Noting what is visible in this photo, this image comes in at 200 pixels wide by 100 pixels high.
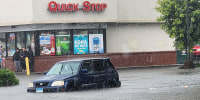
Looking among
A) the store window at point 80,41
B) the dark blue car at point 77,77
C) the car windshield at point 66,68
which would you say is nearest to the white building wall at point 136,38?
the store window at point 80,41

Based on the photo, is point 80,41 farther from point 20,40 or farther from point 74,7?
point 20,40

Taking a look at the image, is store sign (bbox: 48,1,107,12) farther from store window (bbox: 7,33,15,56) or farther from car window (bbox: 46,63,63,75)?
car window (bbox: 46,63,63,75)

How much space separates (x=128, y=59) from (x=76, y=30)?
5364 mm

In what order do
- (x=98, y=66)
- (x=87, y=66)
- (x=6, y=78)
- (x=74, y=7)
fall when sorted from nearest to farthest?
1. (x=87, y=66)
2. (x=98, y=66)
3. (x=6, y=78)
4. (x=74, y=7)

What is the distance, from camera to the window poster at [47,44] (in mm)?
31322

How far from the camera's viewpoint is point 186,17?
3016 cm

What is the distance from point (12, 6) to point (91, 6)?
612 centimetres

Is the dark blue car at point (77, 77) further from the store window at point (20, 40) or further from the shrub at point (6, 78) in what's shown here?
the store window at point (20, 40)

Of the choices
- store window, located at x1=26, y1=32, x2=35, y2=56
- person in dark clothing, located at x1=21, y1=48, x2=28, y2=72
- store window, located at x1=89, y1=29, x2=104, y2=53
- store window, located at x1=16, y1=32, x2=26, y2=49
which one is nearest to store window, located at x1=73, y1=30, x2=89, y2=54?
store window, located at x1=89, y1=29, x2=104, y2=53

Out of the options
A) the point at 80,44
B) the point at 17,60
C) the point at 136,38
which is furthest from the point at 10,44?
the point at 136,38

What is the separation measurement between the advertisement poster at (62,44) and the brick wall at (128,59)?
1.68 feet

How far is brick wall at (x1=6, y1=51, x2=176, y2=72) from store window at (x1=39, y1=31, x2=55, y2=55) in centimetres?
55

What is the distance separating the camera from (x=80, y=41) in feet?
105

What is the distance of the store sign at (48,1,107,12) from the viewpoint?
30781mm
